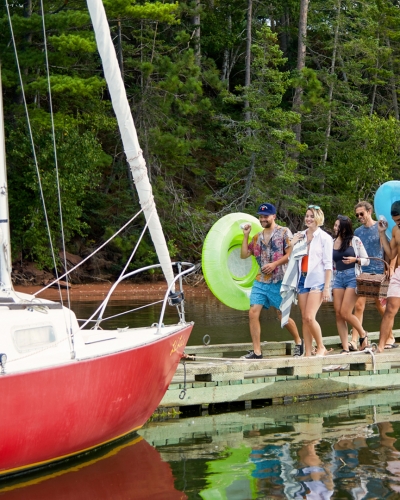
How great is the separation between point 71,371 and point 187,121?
2584 centimetres

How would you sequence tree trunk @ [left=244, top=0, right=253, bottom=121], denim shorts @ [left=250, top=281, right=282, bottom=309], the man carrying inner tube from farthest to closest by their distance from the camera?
tree trunk @ [left=244, top=0, right=253, bottom=121], denim shorts @ [left=250, top=281, right=282, bottom=309], the man carrying inner tube

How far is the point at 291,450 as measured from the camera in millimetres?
8602

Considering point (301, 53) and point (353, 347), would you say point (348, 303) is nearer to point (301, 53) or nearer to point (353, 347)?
point (353, 347)

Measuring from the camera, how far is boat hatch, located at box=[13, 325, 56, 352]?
25.2ft

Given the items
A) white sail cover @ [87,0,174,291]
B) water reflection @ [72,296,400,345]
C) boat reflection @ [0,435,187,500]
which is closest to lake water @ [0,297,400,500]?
boat reflection @ [0,435,187,500]

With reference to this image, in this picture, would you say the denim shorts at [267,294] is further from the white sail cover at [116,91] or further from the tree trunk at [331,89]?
the tree trunk at [331,89]

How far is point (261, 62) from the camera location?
106 feet

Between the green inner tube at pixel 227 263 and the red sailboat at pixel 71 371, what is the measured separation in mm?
3065

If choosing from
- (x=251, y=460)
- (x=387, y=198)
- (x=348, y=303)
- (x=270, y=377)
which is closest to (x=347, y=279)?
(x=348, y=303)

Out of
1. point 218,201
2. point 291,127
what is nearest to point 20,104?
point 218,201

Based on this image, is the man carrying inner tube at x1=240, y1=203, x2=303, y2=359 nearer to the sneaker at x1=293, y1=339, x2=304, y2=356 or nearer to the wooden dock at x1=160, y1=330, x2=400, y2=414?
the wooden dock at x1=160, y1=330, x2=400, y2=414

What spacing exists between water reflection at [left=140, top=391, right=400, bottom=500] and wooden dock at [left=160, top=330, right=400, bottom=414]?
0.23 metres

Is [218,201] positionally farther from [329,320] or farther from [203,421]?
→ [203,421]

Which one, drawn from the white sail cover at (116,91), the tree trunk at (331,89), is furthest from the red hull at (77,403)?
the tree trunk at (331,89)
